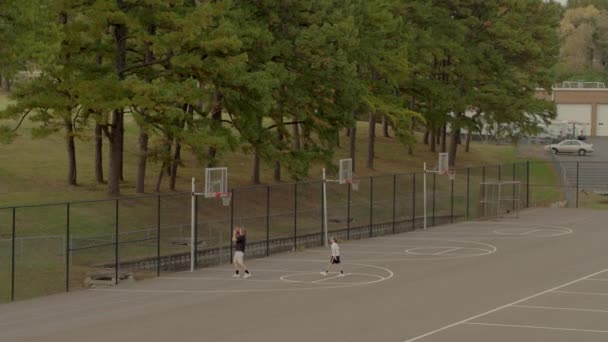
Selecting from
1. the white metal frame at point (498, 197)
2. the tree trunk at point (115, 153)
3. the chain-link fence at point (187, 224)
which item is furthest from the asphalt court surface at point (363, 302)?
the white metal frame at point (498, 197)

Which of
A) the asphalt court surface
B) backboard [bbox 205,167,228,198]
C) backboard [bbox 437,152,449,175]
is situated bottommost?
the asphalt court surface

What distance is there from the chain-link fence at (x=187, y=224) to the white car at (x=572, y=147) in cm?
2303

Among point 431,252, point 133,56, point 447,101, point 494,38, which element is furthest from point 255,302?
point 494,38

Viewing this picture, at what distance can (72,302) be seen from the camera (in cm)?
3591

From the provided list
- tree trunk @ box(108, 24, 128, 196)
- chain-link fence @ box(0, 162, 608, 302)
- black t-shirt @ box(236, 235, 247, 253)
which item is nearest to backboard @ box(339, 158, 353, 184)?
chain-link fence @ box(0, 162, 608, 302)

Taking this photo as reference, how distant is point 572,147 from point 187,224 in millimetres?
60690

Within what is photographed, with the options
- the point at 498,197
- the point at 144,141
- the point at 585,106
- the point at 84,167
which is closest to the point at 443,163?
the point at 498,197

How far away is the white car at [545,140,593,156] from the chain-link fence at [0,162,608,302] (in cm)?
2303

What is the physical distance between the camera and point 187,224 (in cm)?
5309

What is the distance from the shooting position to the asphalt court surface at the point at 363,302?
99.7 ft

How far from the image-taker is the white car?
10538 centimetres

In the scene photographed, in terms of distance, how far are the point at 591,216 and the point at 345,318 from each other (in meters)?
37.2

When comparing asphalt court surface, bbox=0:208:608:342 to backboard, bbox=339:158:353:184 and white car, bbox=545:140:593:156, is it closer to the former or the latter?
backboard, bbox=339:158:353:184

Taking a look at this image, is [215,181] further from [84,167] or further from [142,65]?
[84,167]
